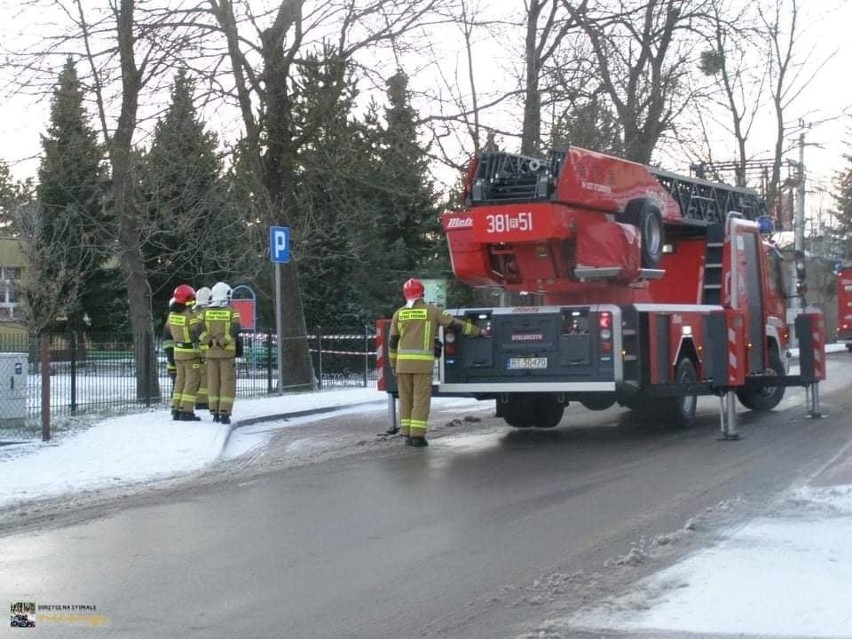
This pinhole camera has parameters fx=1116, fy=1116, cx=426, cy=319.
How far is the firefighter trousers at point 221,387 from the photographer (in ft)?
49.6

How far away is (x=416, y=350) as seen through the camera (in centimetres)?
1341

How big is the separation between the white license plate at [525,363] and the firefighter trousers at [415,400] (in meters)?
1.01

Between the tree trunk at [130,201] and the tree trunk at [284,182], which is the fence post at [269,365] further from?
the tree trunk at [130,201]

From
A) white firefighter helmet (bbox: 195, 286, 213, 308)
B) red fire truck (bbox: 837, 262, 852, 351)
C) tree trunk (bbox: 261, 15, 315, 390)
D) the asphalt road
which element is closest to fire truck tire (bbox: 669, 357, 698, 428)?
the asphalt road

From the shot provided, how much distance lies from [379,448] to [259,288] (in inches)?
883

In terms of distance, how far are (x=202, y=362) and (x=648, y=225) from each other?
630 cm

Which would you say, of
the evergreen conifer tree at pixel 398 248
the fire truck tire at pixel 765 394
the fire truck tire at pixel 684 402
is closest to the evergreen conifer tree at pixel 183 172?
the evergreen conifer tree at pixel 398 248

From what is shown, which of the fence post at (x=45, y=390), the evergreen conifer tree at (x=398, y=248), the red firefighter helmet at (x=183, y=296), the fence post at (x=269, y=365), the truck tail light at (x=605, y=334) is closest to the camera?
the truck tail light at (x=605, y=334)

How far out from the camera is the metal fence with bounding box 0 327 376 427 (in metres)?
14.7

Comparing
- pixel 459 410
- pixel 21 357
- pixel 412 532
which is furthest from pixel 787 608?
pixel 459 410

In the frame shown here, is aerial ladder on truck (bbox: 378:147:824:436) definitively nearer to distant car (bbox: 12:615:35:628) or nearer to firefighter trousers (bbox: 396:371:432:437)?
firefighter trousers (bbox: 396:371:432:437)

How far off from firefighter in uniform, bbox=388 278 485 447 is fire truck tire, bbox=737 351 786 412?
531 cm

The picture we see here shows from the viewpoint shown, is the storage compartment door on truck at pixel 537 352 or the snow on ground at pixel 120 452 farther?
the storage compartment door on truck at pixel 537 352

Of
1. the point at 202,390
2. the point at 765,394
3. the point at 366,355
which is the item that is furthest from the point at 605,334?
the point at 366,355
